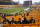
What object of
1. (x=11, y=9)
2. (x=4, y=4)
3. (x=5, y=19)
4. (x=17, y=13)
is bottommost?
(x=5, y=19)

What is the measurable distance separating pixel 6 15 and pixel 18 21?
1.05 ft

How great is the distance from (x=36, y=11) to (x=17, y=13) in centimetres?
45

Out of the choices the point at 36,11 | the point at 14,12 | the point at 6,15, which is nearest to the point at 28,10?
the point at 36,11

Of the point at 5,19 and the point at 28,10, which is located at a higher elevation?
the point at 28,10

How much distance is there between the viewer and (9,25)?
1354 mm

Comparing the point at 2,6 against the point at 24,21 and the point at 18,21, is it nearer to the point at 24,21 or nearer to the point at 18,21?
the point at 18,21

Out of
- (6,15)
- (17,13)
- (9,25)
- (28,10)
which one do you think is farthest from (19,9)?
(9,25)

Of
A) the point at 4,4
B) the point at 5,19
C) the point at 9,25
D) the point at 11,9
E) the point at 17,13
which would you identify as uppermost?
the point at 4,4

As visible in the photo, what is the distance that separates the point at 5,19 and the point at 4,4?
0.36 meters

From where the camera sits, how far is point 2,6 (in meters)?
1.33

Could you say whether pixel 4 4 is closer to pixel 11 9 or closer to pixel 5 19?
pixel 11 9

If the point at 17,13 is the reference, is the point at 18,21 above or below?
below

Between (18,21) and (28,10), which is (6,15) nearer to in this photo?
(18,21)

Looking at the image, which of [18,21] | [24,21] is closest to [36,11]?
[24,21]
